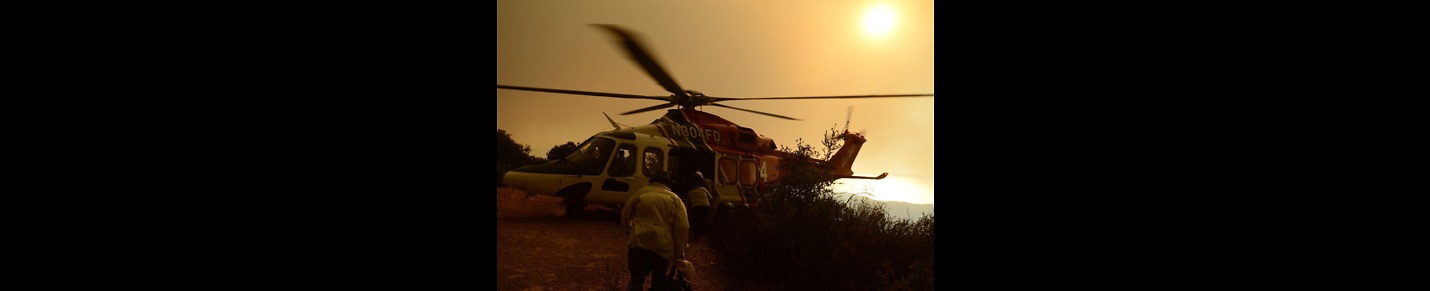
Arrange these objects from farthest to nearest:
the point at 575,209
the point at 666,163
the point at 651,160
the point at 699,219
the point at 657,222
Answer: the point at 651,160 → the point at 666,163 → the point at 575,209 → the point at 699,219 → the point at 657,222

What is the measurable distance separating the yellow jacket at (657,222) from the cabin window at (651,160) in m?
1.03

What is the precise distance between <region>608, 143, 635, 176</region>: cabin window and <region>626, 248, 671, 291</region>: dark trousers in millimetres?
1367

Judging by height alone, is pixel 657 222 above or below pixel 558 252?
above

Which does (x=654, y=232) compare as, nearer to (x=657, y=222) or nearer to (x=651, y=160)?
(x=657, y=222)

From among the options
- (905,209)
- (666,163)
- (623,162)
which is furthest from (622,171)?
(905,209)

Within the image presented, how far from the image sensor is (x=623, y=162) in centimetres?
342

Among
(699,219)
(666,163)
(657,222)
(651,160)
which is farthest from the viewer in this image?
(651,160)

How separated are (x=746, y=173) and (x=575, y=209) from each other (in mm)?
1192

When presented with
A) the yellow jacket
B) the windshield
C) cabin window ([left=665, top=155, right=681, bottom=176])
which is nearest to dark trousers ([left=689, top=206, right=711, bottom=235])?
the yellow jacket

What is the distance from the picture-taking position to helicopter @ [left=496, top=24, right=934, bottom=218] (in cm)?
285

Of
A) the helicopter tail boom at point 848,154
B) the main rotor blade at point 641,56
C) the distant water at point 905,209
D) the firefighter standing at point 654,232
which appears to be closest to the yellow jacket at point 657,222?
A: the firefighter standing at point 654,232
